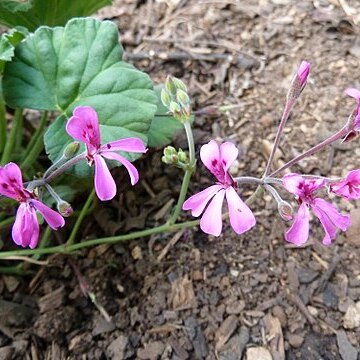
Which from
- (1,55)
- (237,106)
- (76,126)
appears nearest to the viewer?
(76,126)

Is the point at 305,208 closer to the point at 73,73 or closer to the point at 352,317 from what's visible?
the point at 352,317

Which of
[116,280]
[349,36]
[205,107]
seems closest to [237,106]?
[205,107]

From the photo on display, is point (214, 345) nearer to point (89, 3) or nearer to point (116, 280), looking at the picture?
point (116, 280)

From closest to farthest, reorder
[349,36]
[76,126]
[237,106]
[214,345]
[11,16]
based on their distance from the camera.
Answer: [76,126]
[214,345]
[11,16]
[237,106]
[349,36]

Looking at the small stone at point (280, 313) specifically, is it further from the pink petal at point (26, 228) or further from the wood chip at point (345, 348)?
the pink petal at point (26, 228)

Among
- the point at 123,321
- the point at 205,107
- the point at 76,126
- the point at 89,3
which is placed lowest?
the point at 123,321

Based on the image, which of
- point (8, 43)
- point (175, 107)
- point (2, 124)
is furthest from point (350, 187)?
point (2, 124)
